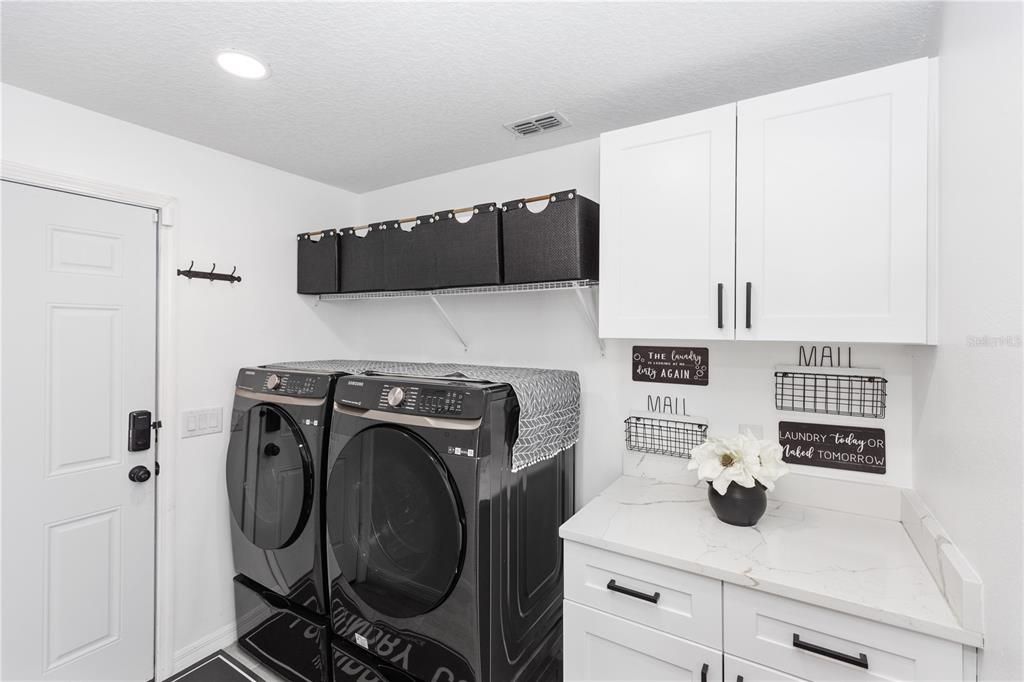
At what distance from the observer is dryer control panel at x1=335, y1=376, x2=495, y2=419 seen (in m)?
1.61

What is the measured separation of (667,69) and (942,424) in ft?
4.48

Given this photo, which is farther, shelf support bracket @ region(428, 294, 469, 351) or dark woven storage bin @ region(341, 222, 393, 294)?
shelf support bracket @ region(428, 294, 469, 351)

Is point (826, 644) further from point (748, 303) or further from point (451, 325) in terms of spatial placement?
point (451, 325)

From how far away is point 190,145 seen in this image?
2.26 meters

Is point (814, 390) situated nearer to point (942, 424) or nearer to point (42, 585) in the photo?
point (942, 424)

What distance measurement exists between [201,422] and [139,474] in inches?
12.4

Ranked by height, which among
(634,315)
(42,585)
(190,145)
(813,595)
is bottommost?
(42,585)

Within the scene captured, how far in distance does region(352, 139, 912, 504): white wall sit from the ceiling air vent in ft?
0.71

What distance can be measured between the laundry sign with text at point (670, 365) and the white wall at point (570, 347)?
3cm

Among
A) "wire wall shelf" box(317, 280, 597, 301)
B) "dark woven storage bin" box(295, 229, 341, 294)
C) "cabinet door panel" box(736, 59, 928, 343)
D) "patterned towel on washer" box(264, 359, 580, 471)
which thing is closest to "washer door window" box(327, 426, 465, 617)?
"patterned towel on washer" box(264, 359, 580, 471)

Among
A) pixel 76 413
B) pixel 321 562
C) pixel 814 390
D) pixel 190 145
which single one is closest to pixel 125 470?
pixel 76 413

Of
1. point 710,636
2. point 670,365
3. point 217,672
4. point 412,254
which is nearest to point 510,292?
point 412,254

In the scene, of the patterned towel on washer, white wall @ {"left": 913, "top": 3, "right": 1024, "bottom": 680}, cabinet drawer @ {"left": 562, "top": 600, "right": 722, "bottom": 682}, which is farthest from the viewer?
the patterned towel on washer

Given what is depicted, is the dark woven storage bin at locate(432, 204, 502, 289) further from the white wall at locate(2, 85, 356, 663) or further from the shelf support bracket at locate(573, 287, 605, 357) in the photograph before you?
the white wall at locate(2, 85, 356, 663)
